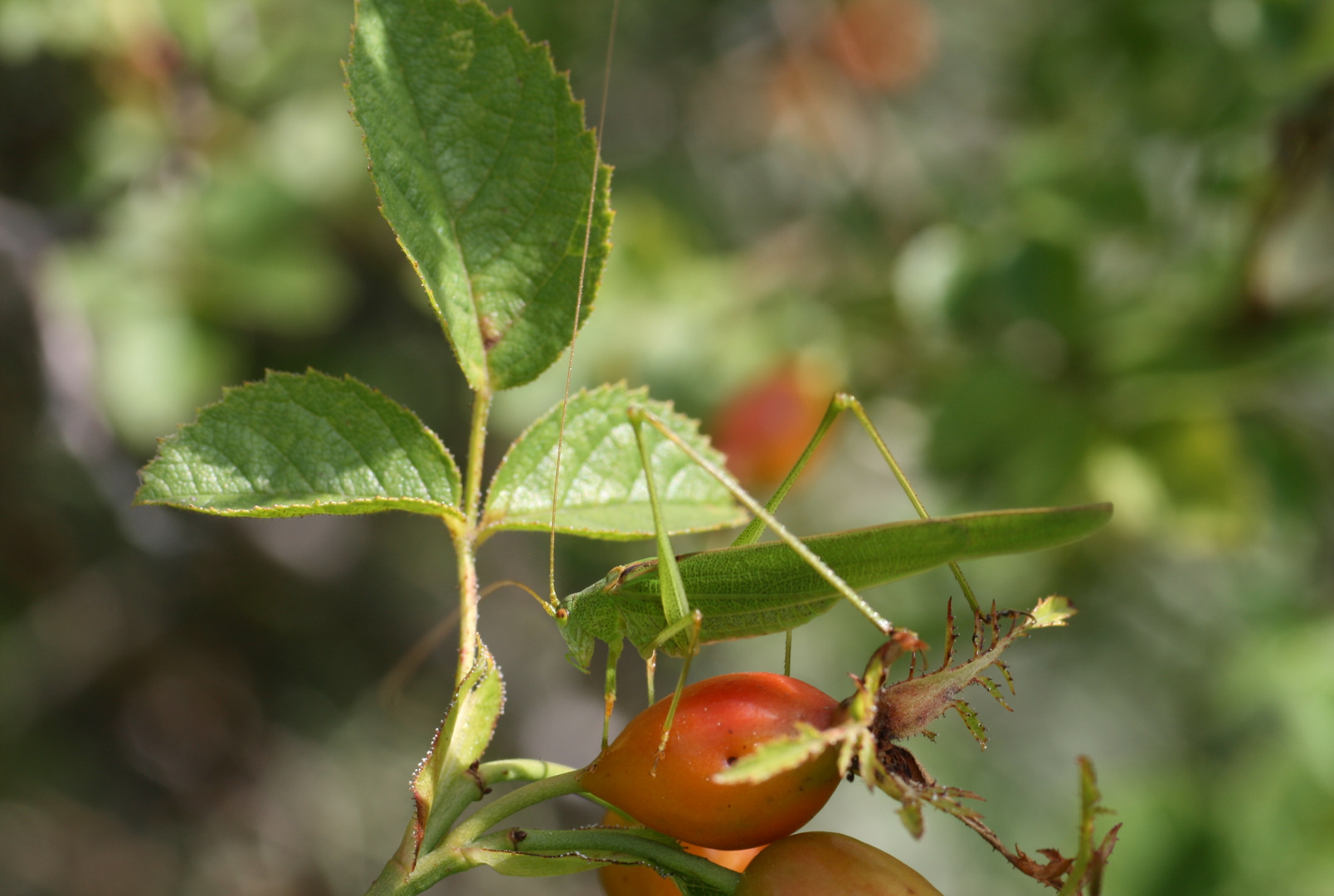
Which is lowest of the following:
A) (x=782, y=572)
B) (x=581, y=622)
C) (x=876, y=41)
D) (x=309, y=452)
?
(x=581, y=622)

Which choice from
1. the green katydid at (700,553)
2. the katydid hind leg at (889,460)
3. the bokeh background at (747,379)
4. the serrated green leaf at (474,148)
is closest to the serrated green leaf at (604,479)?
the green katydid at (700,553)

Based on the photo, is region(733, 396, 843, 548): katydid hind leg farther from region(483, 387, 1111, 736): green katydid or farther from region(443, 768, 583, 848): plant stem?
region(443, 768, 583, 848): plant stem

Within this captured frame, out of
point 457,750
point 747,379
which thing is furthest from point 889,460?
point 747,379

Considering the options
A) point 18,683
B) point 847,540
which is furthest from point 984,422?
point 18,683

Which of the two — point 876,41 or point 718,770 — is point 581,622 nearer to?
point 718,770

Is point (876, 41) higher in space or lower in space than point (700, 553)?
higher

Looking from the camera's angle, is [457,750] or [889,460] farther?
[889,460]

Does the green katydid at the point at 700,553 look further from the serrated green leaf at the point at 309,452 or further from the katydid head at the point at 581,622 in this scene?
the serrated green leaf at the point at 309,452
